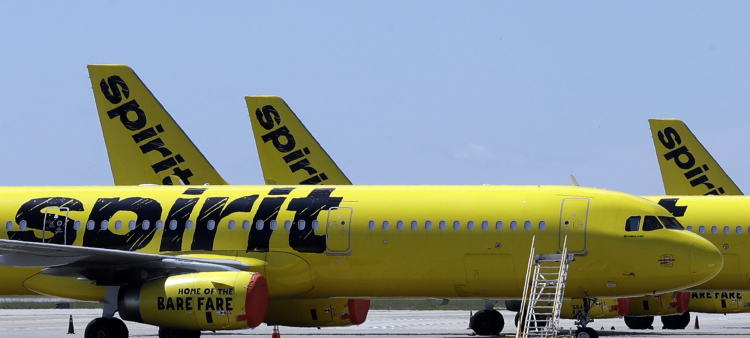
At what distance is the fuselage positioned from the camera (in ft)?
90.2

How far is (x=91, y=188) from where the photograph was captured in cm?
3173

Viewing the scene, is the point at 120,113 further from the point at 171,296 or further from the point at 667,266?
the point at 667,266

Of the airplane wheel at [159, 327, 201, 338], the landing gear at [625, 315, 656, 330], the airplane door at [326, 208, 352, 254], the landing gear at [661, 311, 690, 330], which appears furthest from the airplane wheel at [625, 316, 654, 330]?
the airplane wheel at [159, 327, 201, 338]

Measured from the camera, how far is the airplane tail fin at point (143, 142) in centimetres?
3875

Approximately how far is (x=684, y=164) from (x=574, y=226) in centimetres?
2249

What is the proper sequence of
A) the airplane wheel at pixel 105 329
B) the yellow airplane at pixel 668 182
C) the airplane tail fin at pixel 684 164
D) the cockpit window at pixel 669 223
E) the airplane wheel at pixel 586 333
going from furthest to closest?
the airplane tail fin at pixel 684 164, the yellow airplane at pixel 668 182, the airplane wheel at pixel 105 329, the cockpit window at pixel 669 223, the airplane wheel at pixel 586 333

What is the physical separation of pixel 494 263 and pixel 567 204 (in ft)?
7.17

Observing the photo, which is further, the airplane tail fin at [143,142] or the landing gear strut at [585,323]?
the airplane tail fin at [143,142]

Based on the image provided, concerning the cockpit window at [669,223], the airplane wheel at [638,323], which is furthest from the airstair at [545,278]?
the airplane wheel at [638,323]

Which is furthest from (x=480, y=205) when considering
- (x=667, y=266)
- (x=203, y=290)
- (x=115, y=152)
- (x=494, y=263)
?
(x=115, y=152)

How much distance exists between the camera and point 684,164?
48.6m

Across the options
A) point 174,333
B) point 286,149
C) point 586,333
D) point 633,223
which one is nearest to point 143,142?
point 286,149

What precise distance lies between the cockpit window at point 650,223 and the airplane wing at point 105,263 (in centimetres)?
942

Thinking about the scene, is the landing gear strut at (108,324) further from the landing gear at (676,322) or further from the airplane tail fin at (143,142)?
the landing gear at (676,322)
